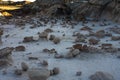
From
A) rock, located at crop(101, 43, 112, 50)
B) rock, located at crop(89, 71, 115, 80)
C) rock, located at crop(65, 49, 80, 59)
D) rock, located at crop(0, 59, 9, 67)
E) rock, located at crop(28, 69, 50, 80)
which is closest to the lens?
rock, located at crop(28, 69, 50, 80)

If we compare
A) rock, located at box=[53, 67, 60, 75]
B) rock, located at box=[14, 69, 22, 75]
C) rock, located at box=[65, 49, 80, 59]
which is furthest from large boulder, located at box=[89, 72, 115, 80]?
rock, located at box=[65, 49, 80, 59]

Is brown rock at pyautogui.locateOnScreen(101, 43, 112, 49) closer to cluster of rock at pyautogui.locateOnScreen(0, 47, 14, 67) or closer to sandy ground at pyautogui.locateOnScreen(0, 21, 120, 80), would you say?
sandy ground at pyautogui.locateOnScreen(0, 21, 120, 80)

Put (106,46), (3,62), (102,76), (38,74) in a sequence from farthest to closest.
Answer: (106,46), (3,62), (102,76), (38,74)

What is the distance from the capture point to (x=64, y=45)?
7.28 metres

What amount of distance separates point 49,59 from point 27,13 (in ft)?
36.2

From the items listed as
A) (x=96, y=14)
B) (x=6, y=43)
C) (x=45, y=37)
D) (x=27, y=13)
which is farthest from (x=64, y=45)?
(x=27, y=13)

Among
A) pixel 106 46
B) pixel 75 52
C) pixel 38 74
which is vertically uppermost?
pixel 38 74

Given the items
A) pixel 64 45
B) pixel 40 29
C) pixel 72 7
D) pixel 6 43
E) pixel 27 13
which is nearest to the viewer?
pixel 64 45

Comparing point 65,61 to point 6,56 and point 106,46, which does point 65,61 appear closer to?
point 6,56

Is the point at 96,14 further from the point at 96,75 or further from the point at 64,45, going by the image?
the point at 96,75

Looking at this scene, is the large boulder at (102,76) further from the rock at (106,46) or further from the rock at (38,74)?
the rock at (106,46)

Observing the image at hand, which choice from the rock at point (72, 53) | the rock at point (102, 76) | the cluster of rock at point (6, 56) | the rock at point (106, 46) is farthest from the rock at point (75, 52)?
the rock at point (102, 76)

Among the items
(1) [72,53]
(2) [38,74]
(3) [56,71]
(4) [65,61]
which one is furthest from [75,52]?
(2) [38,74]

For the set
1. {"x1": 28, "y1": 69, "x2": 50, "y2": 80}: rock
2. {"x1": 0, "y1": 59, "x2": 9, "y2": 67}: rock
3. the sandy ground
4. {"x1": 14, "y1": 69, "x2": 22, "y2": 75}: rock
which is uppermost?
{"x1": 28, "y1": 69, "x2": 50, "y2": 80}: rock
